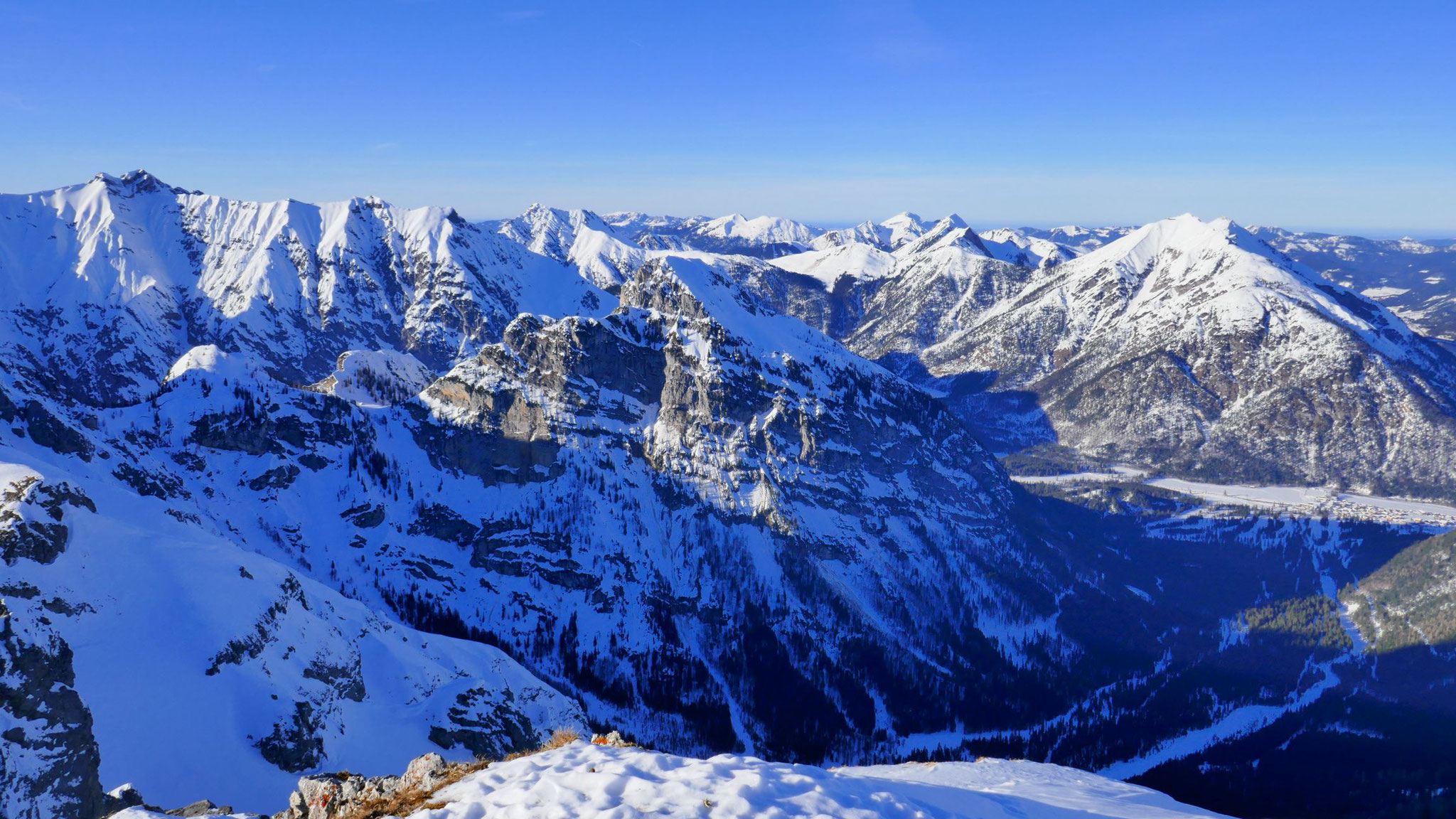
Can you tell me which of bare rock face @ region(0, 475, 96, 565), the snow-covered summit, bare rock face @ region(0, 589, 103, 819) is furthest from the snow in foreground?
bare rock face @ region(0, 475, 96, 565)

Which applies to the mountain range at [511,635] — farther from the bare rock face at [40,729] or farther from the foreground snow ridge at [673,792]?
the foreground snow ridge at [673,792]

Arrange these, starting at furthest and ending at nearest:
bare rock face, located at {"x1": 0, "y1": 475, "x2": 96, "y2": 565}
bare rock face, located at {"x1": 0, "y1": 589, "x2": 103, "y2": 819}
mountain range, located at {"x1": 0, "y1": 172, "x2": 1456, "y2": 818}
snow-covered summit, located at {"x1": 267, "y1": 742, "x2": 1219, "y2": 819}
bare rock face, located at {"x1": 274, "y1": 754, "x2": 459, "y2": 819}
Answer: mountain range, located at {"x1": 0, "y1": 172, "x2": 1456, "y2": 818}
bare rock face, located at {"x1": 0, "y1": 475, "x2": 96, "y2": 565}
bare rock face, located at {"x1": 0, "y1": 589, "x2": 103, "y2": 819}
bare rock face, located at {"x1": 274, "y1": 754, "x2": 459, "y2": 819}
snow-covered summit, located at {"x1": 267, "y1": 742, "x2": 1219, "y2": 819}

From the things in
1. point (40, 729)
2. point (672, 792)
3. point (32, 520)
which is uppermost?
point (672, 792)

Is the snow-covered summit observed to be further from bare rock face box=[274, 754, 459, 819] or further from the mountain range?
the mountain range

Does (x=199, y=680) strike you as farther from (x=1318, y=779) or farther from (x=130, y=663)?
(x=1318, y=779)

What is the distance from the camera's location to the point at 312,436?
17988cm

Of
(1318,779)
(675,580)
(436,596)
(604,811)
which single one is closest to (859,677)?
(675,580)

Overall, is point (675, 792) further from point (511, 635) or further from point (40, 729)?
point (511, 635)

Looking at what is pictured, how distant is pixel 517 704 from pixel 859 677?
8762 cm

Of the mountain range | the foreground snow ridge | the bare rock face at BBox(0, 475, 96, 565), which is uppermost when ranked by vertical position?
the foreground snow ridge

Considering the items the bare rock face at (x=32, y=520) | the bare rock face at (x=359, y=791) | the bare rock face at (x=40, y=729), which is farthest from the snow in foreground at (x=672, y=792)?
the bare rock face at (x=32, y=520)

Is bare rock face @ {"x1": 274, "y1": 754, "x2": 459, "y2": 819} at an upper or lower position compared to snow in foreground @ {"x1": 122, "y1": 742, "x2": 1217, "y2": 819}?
lower

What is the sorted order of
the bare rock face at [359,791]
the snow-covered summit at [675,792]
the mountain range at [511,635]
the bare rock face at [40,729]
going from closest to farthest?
the snow-covered summit at [675,792]
the bare rock face at [359,791]
the bare rock face at [40,729]
the mountain range at [511,635]

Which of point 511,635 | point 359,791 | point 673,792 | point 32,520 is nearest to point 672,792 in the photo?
point 673,792
